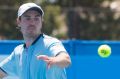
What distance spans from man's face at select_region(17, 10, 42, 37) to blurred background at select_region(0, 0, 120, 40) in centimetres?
1467

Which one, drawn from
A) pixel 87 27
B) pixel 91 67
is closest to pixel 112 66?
pixel 91 67

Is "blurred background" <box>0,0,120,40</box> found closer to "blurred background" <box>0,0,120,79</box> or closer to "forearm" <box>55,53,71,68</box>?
"blurred background" <box>0,0,120,79</box>

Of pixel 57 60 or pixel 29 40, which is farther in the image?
pixel 29 40

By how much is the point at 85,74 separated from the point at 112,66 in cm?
34

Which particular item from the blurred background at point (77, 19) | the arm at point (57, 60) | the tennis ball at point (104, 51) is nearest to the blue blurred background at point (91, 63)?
the tennis ball at point (104, 51)

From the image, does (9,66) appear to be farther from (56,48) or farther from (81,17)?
(81,17)

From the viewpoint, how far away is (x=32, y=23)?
13.0 feet

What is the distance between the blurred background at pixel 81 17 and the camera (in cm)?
1922

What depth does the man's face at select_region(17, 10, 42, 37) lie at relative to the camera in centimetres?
397

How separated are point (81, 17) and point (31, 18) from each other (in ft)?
54.2

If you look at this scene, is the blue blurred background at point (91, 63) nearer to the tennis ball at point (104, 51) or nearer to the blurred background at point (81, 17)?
the tennis ball at point (104, 51)

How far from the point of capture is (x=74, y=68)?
19.3 feet

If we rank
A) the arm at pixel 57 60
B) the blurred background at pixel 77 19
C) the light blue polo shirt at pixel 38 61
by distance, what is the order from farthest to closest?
the blurred background at pixel 77 19, the light blue polo shirt at pixel 38 61, the arm at pixel 57 60

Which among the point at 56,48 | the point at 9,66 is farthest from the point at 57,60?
the point at 9,66
